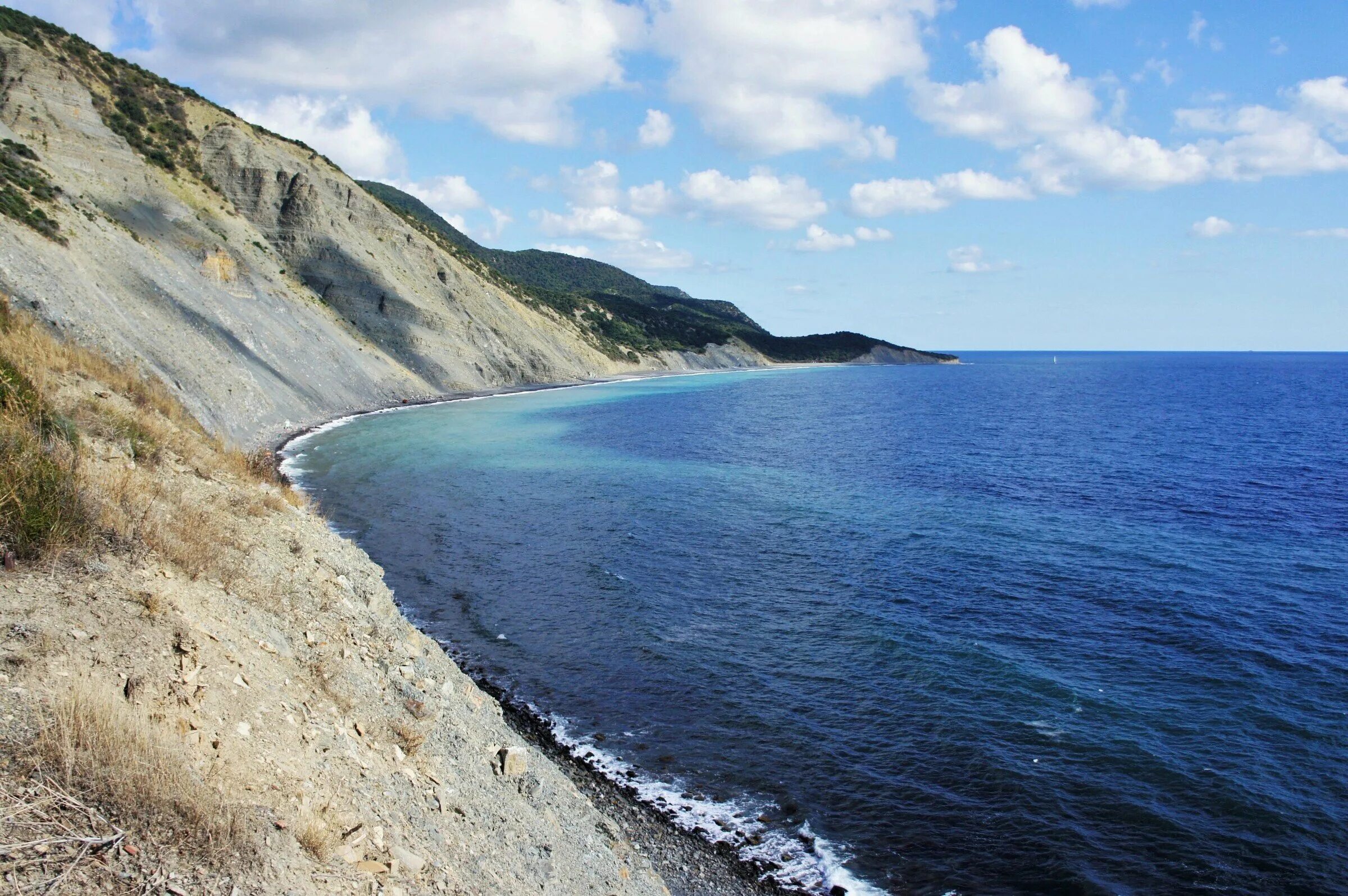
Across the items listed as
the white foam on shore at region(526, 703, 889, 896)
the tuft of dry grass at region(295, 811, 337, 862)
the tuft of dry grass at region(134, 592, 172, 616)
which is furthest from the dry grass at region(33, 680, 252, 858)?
the white foam on shore at region(526, 703, 889, 896)

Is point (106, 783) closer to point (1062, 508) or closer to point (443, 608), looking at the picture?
point (443, 608)

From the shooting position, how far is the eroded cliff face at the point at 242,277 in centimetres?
4325

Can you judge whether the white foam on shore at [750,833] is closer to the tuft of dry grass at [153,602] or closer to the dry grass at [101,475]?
the dry grass at [101,475]

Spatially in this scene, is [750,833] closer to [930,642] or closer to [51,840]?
[930,642]

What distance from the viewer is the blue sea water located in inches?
524

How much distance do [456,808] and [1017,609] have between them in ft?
58.8

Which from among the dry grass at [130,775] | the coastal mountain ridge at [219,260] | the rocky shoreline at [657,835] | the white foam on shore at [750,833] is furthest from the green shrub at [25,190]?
the dry grass at [130,775]

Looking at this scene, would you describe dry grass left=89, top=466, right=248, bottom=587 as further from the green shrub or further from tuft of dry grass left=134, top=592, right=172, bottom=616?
the green shrub

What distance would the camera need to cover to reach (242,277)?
6588 cm

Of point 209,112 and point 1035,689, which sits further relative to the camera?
point 209,112

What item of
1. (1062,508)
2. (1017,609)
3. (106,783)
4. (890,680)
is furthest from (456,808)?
(1062,508)

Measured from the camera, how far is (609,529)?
31.4 meters

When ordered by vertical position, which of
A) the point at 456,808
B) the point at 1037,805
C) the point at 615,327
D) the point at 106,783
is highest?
the point at 615,327

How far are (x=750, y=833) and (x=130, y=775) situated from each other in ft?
33.6
